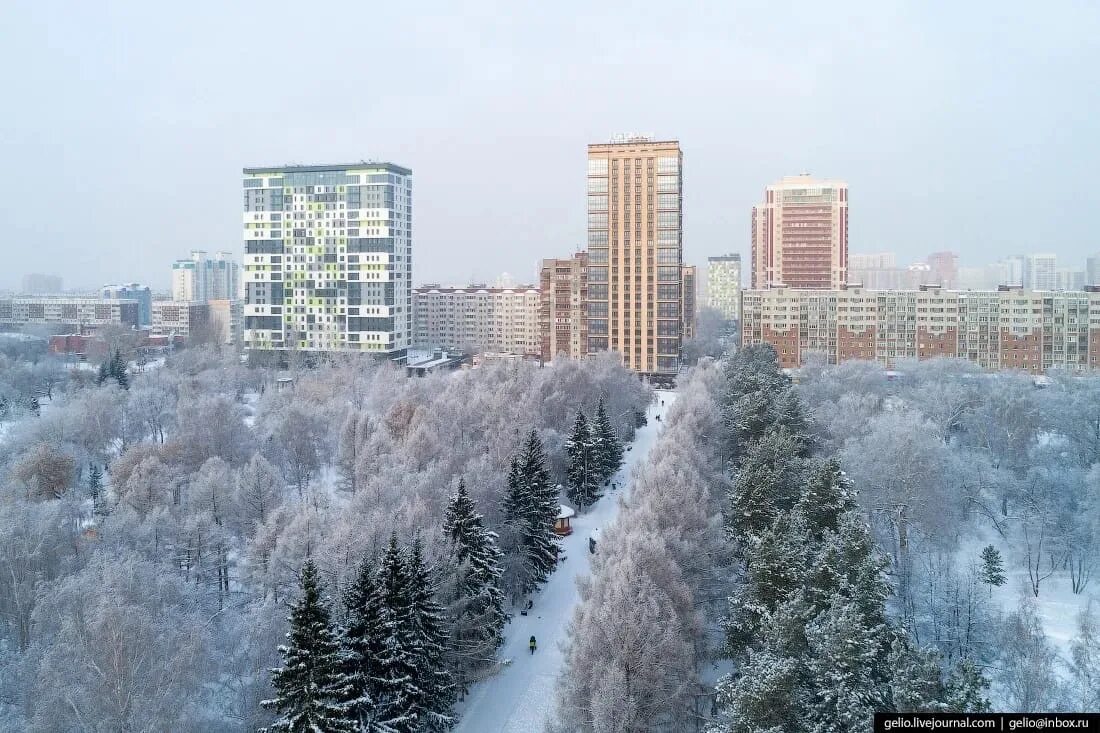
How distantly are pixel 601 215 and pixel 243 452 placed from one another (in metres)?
39.1

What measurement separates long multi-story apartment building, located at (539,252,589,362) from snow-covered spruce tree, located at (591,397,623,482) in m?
29.7

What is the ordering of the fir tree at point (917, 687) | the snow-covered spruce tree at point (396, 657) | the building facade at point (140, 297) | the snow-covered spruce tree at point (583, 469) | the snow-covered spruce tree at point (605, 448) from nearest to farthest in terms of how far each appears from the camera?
the fir tree at point (917, 687)
the snow-covered spruce tree at point (396, 657)
the snow-covered spruce tree at point (583, 469)
the snow-covered spruce tree at point (605, 448)
the building facade at point (140, 297)

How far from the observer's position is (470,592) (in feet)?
65.0

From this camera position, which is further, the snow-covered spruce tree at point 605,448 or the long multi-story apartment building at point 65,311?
the long multi-story apartment building at point 65,311

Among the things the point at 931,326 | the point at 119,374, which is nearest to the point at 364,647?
the point at 119,374

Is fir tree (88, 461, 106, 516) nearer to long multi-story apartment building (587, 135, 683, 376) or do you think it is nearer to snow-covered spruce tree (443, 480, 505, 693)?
snow-covered spruce tree (443, 480, 505, 693)

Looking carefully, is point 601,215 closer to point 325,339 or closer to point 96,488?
point 325,339

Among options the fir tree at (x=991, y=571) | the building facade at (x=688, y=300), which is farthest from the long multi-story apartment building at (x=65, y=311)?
the fir tree at (x=991, y=571)

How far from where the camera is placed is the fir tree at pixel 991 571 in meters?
25.6

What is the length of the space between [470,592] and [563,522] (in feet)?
38.8

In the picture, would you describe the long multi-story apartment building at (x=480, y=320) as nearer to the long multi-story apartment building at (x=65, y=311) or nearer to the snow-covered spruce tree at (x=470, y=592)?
the long multi-story apartment building at (x=65, y=311)

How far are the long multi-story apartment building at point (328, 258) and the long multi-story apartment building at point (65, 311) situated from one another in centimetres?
5080

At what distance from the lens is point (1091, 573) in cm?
2664

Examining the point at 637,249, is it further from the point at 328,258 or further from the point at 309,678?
the point at 309,678
